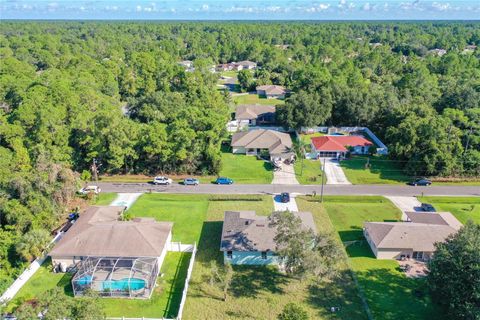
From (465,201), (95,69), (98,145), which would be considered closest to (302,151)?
(465,201)

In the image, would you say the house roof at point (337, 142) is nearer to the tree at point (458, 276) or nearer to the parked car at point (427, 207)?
the parked car at point (427, 207)

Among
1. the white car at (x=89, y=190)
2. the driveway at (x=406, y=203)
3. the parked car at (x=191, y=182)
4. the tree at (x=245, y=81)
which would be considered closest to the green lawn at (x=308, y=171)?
the driveway at (x=406, y=203)

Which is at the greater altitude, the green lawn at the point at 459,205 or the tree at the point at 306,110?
the tree at the point at 306,110

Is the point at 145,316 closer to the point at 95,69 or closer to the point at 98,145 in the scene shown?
the point at 98,145

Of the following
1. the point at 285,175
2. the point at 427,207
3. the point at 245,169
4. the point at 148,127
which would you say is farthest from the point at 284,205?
the point at 148,127

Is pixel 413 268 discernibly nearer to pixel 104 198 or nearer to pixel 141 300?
pixel 141 300

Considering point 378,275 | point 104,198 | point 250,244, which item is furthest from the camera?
point 104,198
